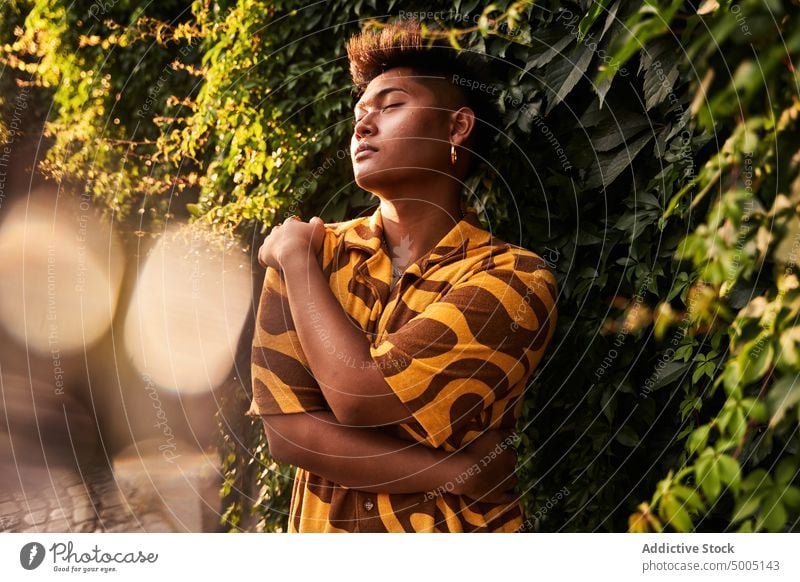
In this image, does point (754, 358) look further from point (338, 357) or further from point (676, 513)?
point (338, 357)

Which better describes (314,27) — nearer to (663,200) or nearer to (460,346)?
(663,200)

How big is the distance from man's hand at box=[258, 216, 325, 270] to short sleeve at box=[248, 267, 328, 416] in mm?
39

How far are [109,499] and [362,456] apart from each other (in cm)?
109

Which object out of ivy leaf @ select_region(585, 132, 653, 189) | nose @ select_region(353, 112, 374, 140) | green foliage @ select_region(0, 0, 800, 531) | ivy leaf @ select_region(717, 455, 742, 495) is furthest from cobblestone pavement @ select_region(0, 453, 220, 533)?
ivy leaf @ select_region(717, 455, 742, 495)

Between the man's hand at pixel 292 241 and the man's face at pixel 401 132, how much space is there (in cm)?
13

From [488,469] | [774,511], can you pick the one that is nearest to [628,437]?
[488,469]

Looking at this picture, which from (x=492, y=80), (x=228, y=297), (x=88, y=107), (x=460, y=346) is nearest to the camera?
(x=460, y=346)

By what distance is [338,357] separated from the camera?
4.61 feet

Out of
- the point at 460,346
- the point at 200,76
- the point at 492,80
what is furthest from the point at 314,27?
the point at 460,346

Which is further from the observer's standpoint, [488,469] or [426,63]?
[426,63]

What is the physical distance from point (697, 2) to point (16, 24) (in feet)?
6.47

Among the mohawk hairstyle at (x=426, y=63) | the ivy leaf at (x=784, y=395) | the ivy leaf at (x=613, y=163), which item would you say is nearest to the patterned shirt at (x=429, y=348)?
the mohawk hairstyle at (x=426, y=63)

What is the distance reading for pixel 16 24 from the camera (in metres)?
2.60

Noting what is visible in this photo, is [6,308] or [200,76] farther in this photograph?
[200,76]
